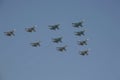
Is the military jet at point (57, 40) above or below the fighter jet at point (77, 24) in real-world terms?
below

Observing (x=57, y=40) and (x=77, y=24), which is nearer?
(x=57, y=40)

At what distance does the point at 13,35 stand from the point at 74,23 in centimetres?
370

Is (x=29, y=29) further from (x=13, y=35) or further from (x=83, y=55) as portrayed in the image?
(x=83, y=55)

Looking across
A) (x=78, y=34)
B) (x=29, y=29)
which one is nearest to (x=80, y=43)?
(x=78, y=34)

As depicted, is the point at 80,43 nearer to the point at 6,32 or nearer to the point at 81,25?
the point at 81,25

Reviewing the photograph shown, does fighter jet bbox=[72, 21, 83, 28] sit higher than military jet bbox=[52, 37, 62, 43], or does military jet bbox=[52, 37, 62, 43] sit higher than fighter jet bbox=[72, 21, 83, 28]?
fighter jet bbox=[72, 21, 83, 28]

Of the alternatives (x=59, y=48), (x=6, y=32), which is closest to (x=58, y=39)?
(x=59, y=48)

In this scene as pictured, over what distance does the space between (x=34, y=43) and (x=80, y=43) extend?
2.74 metres

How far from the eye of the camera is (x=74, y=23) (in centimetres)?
3750

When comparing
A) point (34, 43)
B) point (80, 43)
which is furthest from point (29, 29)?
point (80, 43)

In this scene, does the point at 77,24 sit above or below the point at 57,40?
above

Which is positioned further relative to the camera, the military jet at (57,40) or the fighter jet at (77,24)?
the fighter jet at (77,24)

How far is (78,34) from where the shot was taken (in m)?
37.4

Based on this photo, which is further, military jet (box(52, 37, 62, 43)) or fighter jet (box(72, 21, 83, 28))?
fighter jet (box(72, 21, 83, 28))
